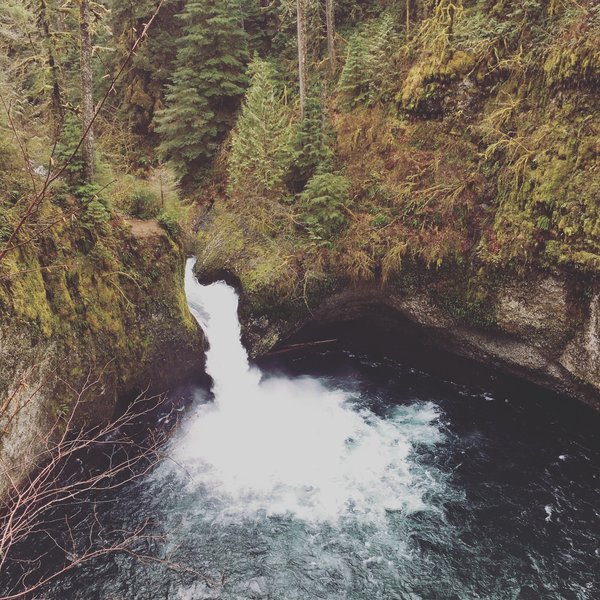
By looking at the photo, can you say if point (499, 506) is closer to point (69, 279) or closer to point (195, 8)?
point (69, 279)

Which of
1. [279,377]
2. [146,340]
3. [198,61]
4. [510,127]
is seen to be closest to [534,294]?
[510,127]

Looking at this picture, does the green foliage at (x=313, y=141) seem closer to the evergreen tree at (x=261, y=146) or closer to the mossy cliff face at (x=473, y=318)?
the evergreen tree at (x=261, y=146)

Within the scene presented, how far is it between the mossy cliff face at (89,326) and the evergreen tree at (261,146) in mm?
4452

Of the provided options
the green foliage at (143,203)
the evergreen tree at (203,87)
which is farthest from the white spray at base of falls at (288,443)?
the evergreen tree at (203,87)

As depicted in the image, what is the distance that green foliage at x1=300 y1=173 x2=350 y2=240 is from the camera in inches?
529

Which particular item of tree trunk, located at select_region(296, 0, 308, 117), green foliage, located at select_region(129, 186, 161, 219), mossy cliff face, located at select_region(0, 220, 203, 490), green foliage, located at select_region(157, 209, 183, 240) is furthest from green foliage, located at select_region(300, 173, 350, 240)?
green foliage, located at select_region(129, 186, 161, 219)

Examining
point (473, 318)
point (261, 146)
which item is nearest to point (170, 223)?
point (261, 146)

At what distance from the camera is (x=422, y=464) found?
1036 cm

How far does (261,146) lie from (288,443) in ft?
32.9

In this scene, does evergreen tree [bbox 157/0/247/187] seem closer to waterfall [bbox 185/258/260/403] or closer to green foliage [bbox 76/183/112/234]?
waterfall [bbox 185/258/260/403]

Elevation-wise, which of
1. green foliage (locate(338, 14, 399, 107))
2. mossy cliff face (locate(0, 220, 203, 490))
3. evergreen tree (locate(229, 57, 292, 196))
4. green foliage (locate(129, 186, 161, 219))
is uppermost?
green foliage (locate(338, 14, 399, 107))

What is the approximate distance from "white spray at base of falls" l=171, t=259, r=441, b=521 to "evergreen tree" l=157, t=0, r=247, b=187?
7499 millimetres

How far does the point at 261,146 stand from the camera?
1538 cm

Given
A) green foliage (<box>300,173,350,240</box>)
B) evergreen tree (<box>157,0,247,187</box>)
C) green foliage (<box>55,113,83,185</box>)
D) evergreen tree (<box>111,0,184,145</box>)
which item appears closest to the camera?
green foliage (<box>55,113,83,185</box>)
